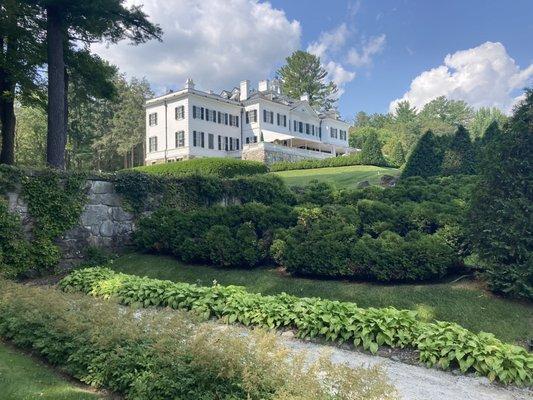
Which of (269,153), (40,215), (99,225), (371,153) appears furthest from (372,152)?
(40,215)

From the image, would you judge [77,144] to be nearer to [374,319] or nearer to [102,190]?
[102,190]

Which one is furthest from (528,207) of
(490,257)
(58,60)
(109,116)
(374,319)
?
(109,116)

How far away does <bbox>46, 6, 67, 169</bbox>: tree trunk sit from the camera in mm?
12961

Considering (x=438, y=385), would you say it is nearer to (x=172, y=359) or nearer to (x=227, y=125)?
(x=172, y=359)

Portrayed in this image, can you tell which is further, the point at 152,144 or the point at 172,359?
the point at 152,144

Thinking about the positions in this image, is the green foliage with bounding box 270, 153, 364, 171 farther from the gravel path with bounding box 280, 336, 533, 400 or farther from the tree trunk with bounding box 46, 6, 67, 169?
the gravel path with bounding box 280, 336, 533, 400

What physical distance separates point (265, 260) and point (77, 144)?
37075 millimetres

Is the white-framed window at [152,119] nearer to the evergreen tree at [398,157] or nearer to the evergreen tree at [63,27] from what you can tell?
the evergreen tree at [398,157]

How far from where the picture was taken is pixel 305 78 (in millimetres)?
62250

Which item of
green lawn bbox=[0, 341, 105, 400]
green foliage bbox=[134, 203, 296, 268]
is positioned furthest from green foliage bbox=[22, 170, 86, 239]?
green lawn bbox=[0, 341, 105, 400]

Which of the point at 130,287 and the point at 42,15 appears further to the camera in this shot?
the point at 42,15

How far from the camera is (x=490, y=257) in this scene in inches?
254

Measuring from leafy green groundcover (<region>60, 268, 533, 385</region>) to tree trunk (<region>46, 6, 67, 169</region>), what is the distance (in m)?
7.15

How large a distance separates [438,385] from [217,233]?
6.11 m
